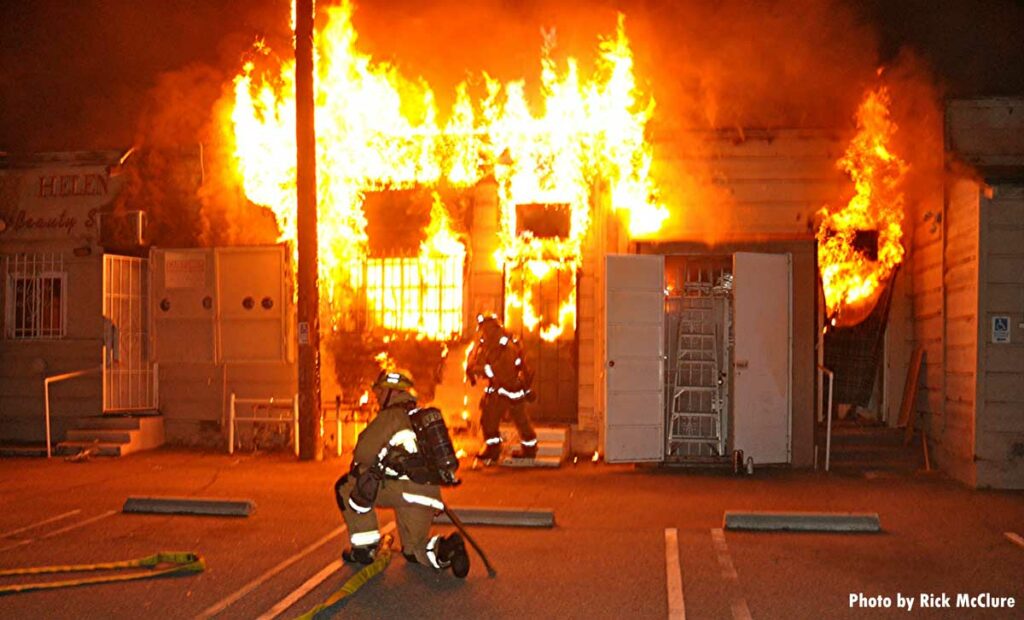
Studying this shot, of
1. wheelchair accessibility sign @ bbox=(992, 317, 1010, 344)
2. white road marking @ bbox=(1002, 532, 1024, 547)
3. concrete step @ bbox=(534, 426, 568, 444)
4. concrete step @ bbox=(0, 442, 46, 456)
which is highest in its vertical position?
wheelchair accessibility sign @ bbox=(992, 317, 1010, 344)

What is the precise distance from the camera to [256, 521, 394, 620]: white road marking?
21.8 feet

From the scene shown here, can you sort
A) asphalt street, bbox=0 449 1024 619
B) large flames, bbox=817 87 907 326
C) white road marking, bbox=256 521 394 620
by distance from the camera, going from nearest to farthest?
white road marking, bbox=256 521 394 620 → asphalt street, bbox=0 449 1024 619 → large flames, bbox=817 87 907 326

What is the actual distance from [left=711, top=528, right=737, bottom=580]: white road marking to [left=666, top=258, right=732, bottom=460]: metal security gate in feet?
14.8

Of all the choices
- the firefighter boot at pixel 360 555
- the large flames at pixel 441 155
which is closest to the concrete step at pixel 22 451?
the large flames at pixel 441 155

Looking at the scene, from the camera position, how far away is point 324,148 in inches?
585

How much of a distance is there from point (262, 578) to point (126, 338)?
9.03m

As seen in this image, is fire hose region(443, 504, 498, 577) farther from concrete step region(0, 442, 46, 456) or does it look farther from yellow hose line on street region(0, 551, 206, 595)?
concrete step region(0, 442, 46, 456)

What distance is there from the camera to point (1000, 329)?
11.6 m

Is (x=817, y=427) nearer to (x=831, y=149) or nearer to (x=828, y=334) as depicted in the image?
(x=828, y=334)

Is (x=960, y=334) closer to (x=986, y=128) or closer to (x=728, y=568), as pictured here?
(x=986, y=128)

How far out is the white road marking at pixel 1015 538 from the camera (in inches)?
340

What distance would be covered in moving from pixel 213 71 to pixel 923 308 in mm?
11223

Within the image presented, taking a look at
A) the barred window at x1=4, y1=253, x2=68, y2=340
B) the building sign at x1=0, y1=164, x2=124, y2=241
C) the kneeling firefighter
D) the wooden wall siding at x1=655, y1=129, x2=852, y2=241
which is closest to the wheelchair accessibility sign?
the wooden wall siding at x1=655, y1=129, x2=852, y2=241

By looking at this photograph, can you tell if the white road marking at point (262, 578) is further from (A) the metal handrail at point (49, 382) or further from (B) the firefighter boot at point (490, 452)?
(A) the metal handrail at point (49, 382)
